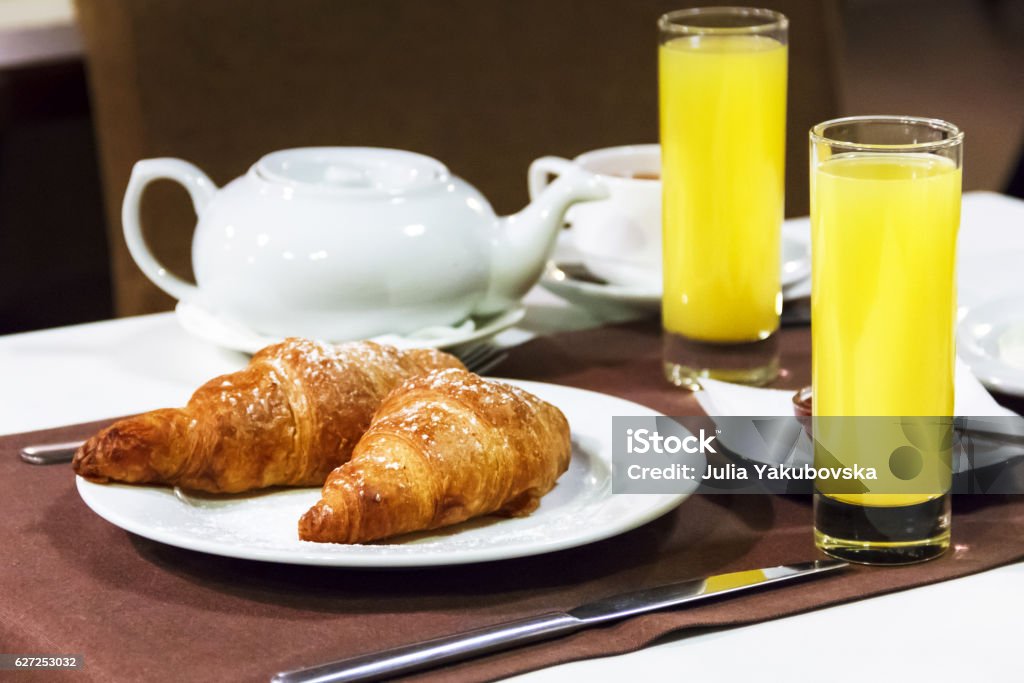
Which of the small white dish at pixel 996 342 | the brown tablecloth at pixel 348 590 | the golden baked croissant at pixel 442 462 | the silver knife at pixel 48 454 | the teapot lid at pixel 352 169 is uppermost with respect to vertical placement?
the teapot lid at pixel 352 169

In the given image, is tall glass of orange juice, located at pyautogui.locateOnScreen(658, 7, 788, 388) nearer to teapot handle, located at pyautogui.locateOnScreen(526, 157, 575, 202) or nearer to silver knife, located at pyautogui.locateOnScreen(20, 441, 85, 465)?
teapot handle, located at pyautogui.locateOnScreen(526, 157, 575, 202)

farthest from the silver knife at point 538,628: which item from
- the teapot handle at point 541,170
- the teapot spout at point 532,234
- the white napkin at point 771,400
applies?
the teapot handle at point 541,170

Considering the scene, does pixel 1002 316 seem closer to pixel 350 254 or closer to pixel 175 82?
pixel 350 254

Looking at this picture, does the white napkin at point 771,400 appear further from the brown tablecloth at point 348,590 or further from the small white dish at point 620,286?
the small white dish at point 620,286

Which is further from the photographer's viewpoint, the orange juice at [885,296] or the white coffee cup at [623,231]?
the white coffee cup at [623,231]

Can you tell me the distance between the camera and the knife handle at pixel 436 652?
582 mm

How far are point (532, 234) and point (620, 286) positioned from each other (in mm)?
128

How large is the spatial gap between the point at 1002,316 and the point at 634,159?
0.38 meters

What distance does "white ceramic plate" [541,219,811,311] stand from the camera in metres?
1.13

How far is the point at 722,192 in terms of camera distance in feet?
3.21

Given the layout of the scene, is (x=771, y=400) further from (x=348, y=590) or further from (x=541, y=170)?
(x=541, y=170)

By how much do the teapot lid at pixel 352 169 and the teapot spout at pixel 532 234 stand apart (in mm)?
73

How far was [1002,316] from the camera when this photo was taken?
1.01 m
